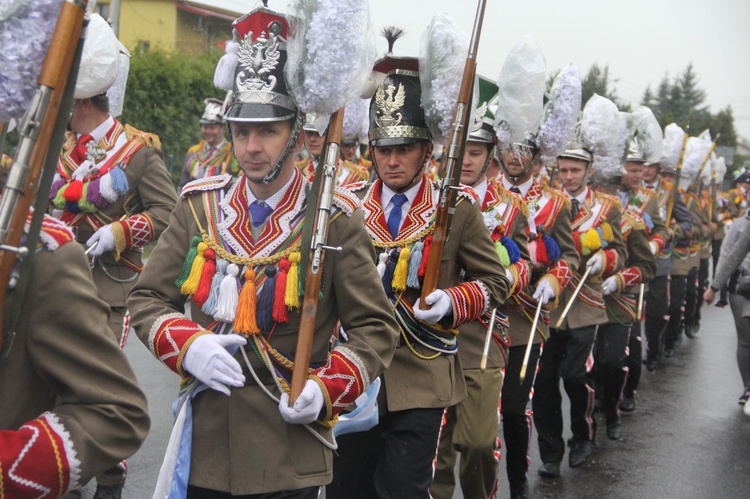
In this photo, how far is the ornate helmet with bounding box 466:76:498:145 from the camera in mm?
5768

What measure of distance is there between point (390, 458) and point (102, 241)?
6.56 ft

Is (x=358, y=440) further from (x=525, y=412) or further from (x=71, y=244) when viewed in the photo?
(x=71, y=244)

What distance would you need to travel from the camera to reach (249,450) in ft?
10.8

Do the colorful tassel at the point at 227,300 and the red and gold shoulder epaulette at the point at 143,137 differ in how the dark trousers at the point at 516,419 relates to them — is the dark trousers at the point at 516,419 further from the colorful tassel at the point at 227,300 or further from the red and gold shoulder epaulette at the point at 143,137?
the colorful tassel at the point at 227,300

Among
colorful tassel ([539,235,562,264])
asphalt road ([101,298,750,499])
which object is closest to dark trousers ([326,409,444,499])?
asphalt road ([101,298,750,499])

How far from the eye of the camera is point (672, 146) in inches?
502

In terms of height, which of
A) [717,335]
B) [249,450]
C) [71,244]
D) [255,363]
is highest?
[71,244]

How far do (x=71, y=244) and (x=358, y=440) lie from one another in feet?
7.97

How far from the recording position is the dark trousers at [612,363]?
27.1 feet

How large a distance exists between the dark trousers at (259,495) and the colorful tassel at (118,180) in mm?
2515

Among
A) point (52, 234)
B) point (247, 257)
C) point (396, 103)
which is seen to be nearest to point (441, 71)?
point (396, 103)

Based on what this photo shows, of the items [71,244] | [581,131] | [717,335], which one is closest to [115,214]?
[71,244]

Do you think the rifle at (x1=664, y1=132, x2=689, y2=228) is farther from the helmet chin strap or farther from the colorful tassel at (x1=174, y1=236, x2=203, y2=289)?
the colorful tassel at (x1=174, y1=236, x2=203, y2=289)

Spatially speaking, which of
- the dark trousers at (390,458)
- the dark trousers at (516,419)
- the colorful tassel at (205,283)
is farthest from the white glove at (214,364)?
the dark trousers at (516,419)
